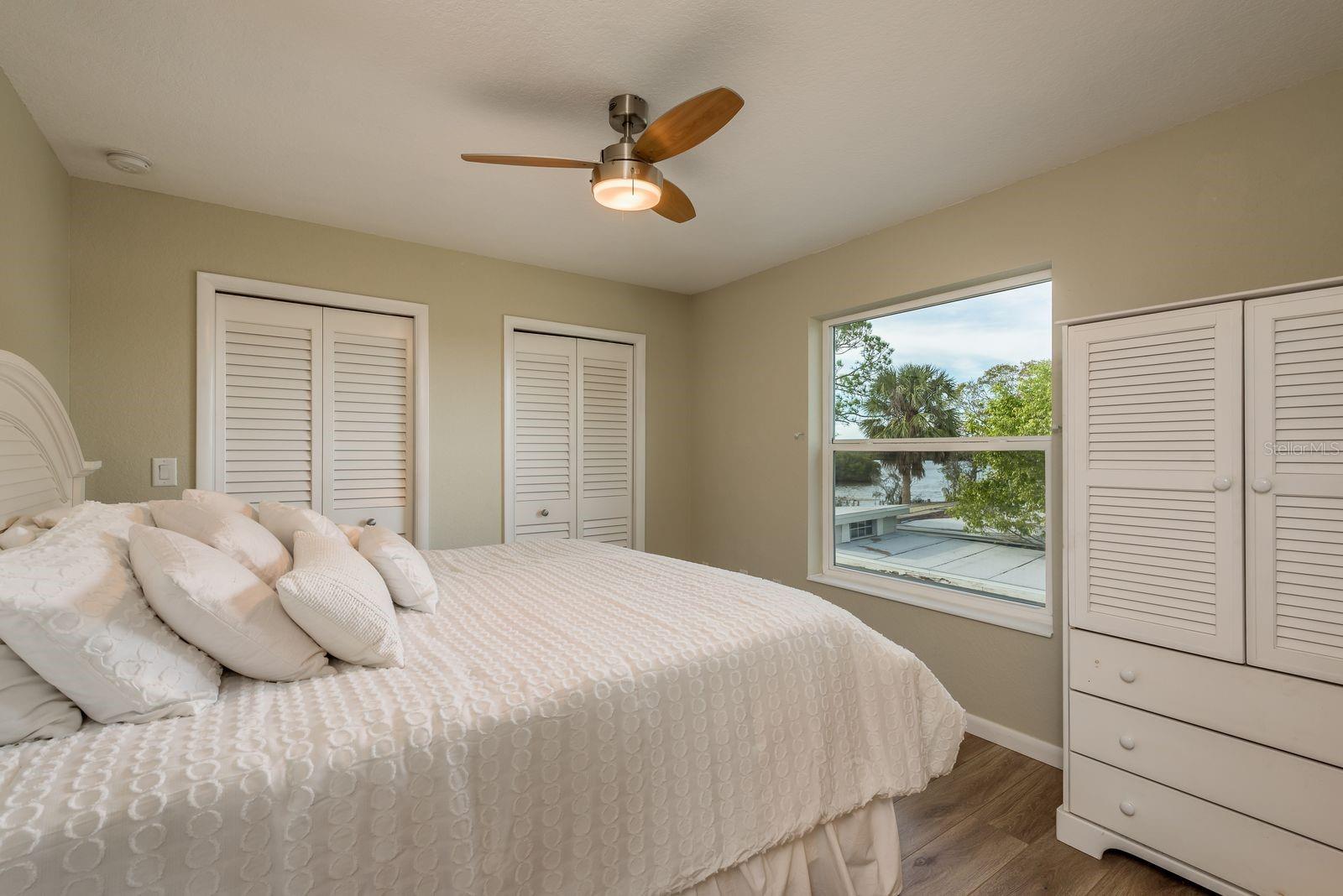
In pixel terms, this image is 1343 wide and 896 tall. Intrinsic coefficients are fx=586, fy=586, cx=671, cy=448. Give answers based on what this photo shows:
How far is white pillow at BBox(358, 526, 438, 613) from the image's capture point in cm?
169

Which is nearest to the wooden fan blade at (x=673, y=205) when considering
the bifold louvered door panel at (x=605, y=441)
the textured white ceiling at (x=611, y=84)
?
the textured white ceiling at (x=611, y=84)

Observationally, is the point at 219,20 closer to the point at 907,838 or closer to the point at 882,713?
the point at 882,713

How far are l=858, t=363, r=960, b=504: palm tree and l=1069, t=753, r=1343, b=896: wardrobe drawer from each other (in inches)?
57.9

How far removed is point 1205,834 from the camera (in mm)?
1720

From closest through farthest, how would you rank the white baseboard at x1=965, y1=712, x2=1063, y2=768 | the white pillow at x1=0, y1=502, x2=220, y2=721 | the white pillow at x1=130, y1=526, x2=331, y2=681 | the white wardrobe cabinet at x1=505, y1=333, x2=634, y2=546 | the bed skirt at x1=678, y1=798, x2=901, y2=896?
the white pillow at x1=0, y1=502, x2=220, y2=721 → the white pillow at x1=130, y1=526, x2=331, y2=681 → the bed skirt at x1=678, y1=798, x2=901, y2=896 → the white baseboard at x1=965, y1=712, x2=1063, y2=768 → the white wardrobe cabinet at x1=505, y1=333, x2=634, y2=546

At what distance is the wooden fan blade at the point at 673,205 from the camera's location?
2.04 metres

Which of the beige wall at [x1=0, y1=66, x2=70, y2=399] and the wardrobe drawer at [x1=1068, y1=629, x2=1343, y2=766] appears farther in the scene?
the beige wall at [x1=0, y1=66, x2=70, y2=399]

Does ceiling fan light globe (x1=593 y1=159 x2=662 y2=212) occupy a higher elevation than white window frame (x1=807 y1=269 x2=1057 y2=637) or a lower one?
higher

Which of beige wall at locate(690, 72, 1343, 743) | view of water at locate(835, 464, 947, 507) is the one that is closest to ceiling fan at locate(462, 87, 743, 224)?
beige wall at locate(690, 72, 1343, 743)

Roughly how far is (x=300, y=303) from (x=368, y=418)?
2.19 ft

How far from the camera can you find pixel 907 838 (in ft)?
6.47

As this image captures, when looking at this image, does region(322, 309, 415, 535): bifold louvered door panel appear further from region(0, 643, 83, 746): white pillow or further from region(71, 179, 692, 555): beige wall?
region(0, 643, 83, 746): white pillow

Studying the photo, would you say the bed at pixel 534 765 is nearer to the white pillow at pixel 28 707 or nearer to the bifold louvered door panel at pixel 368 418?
the white pillow at pixel 28 707

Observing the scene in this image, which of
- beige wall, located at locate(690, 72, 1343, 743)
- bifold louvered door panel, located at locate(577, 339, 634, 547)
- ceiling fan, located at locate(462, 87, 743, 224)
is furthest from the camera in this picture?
bifold louvered door panel, located at locate(577, 339, 634, 547)
